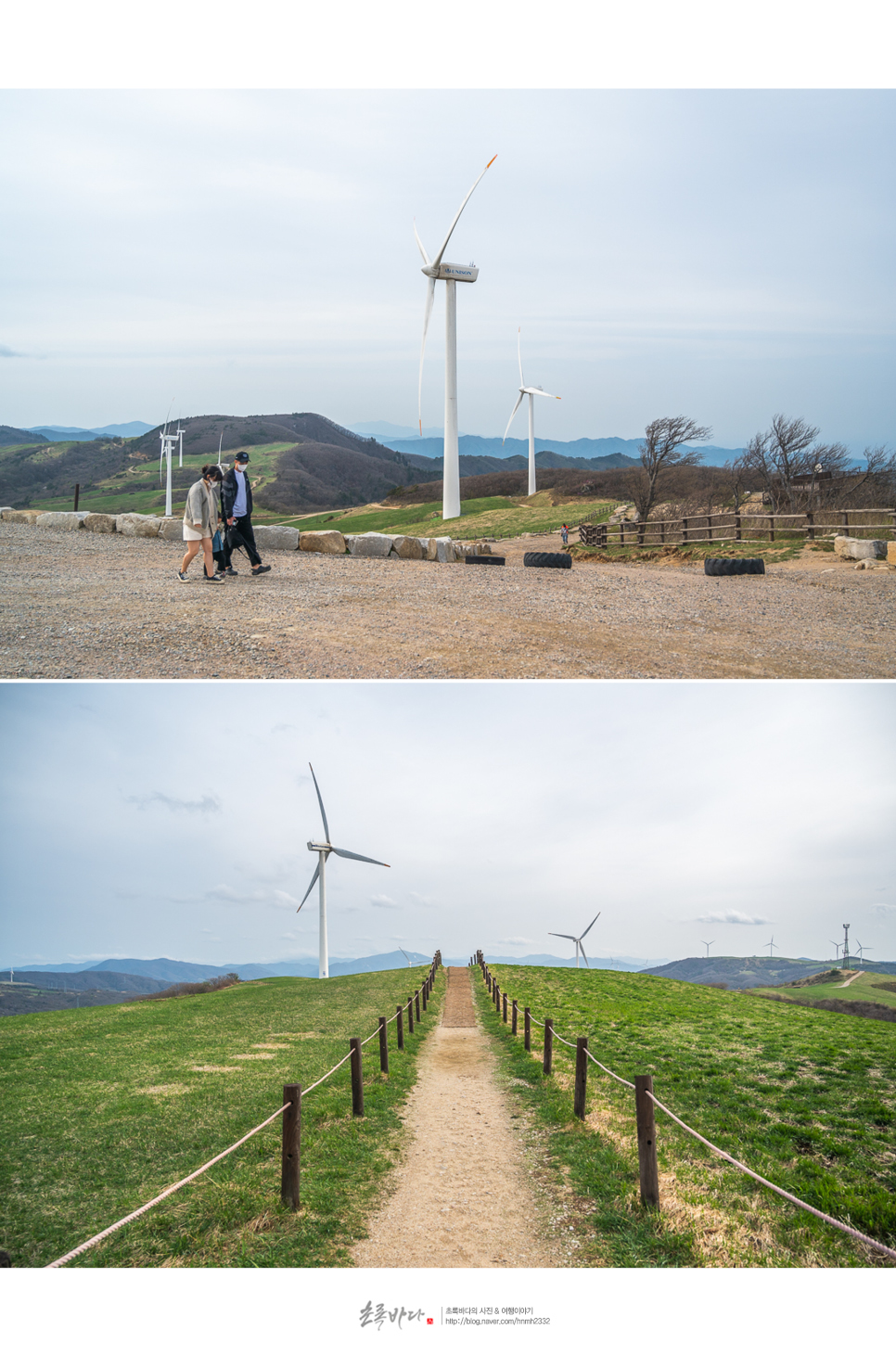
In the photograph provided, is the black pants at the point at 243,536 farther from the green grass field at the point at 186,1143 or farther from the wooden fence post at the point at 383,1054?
the green grass field at the point at 186,1143

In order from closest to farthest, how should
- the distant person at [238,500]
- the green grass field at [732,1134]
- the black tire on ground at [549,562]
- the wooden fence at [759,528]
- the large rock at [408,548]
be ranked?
the green grass field at [732,1134]
the distant person at [238,500]
the black tire on ground at [549,562]
the large rock at [408,548]
the wooden fence at [759,528]

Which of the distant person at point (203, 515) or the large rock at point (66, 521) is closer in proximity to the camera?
the distant person at point (203, 515)

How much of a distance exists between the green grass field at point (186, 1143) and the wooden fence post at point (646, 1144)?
6.74 ft

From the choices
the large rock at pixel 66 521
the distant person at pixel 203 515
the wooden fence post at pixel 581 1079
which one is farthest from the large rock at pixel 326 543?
the wooden fence post at pixel 581 1079

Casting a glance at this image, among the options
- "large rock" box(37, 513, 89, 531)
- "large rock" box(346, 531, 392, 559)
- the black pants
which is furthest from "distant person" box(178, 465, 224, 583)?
"large rock" box(37, 513, 89, 531)

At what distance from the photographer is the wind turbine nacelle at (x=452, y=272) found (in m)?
41.6

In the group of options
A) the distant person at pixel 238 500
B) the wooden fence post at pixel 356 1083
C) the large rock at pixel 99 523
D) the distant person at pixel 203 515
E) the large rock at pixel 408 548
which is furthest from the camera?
the large rock at pixel 99 523

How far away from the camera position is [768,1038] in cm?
1158

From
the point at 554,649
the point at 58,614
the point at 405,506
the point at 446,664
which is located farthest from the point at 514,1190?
the point at 405,506

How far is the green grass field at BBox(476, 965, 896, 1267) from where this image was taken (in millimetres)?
4785

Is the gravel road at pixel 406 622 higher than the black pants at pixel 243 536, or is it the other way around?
the black pants at pixel 243 536

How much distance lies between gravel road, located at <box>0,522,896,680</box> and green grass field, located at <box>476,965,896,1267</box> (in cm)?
513

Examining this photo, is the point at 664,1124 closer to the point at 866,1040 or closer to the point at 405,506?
the point at 866,1040

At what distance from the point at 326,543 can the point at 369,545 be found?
1.21m
